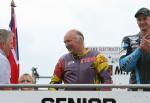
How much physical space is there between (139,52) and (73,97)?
0.88 meters

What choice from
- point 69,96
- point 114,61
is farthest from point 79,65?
point 114,61

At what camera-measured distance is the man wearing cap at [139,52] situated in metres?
Result: 6.77

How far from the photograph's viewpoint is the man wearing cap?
6.77 m

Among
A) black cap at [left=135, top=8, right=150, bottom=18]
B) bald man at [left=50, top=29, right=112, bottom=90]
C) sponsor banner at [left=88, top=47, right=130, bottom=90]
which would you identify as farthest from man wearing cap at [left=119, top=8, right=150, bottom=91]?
sponsor banner at [left=88, top=47, right=130, bottom=90]

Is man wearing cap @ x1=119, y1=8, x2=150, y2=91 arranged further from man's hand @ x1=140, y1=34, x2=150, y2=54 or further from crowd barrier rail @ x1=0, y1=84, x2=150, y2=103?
crowd barrier rail @ x1=0, y1=84, x2=150, y2=103

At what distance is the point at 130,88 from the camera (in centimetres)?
645

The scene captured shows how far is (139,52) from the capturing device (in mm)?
6766

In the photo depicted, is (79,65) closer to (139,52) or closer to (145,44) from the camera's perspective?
(139,52)

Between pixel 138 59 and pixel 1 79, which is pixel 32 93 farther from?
pixel 138 59

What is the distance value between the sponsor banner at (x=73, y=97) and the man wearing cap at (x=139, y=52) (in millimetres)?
456

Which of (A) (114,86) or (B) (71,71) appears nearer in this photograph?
(A) (114,86)

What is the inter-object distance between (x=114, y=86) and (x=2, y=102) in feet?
4.00

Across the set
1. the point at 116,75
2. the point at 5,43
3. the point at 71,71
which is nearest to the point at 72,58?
the point at 71,71

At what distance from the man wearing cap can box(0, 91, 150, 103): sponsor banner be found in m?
0.46
